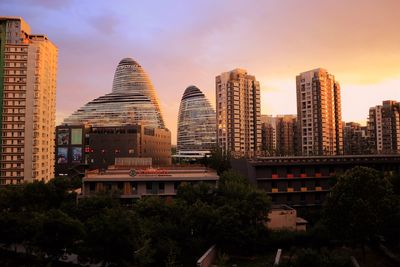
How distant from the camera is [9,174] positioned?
75.6 metres

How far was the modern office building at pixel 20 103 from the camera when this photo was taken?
3004 inches

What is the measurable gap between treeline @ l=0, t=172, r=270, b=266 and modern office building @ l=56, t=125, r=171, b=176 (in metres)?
72.9

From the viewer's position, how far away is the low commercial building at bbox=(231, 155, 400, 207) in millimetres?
53469

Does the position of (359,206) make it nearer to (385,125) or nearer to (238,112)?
(238,112)

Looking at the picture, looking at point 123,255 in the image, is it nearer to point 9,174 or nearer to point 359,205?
point 359,205

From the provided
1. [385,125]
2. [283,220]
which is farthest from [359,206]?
[385,125]

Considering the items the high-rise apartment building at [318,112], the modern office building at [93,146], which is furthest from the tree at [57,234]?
the high-rise apartment building at [318,112]

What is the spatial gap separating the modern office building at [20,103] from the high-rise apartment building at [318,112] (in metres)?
81.9

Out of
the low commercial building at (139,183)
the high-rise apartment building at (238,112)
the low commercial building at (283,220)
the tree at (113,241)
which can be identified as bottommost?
the low commercial building at (283,220)

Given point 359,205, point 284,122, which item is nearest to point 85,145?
point 284,122

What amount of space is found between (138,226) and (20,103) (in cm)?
6257

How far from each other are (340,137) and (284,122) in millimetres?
29649

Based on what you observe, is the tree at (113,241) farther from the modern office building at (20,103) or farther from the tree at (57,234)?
the modern office building at (20,103)

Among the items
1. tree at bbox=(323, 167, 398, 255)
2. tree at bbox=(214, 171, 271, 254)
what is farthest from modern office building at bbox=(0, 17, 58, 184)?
tree at bbox=(323, 167, 398, 255)
